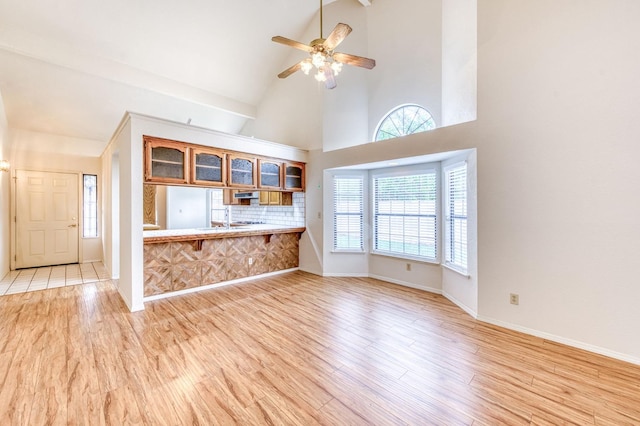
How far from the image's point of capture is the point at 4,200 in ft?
16.6

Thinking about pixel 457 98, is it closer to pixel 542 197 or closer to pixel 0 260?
pixel 542 197

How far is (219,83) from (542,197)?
6.45m

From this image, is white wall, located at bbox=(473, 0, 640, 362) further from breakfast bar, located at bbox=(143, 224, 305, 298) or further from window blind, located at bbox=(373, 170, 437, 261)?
breakfast bar, located at bbox=(143, 224, 305, 298)

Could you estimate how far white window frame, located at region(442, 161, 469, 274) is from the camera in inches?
144

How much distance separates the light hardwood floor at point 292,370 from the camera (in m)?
1.80

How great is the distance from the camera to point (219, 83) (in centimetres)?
620

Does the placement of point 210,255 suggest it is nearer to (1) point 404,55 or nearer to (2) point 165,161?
(2) point 165,161

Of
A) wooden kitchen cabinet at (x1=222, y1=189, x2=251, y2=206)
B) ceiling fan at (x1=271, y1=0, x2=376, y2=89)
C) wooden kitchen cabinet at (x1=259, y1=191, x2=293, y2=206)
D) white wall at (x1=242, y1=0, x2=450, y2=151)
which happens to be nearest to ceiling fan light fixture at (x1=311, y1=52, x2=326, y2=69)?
ceiling fan at (x1=271, y1=0, x2=376, y2=89)

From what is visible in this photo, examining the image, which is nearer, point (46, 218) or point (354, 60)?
point (354, 60)

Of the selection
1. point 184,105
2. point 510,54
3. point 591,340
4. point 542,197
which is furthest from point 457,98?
point 184,105

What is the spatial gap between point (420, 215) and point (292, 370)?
10.8ft

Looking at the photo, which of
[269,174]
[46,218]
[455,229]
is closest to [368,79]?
[269,174]

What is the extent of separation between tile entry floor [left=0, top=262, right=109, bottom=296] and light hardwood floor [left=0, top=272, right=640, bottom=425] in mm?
1097

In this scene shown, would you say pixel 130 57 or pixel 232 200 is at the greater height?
pixel 130 57
